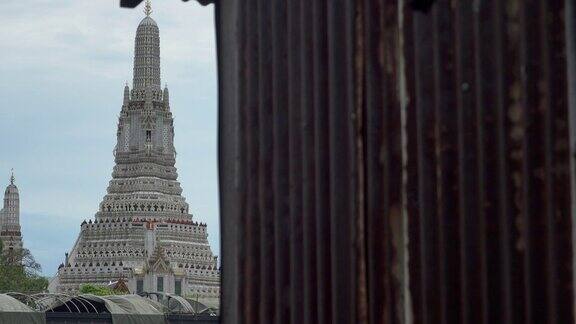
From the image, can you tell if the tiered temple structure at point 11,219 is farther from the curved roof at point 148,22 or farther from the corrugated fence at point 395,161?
the corrugated fence at point 395,161

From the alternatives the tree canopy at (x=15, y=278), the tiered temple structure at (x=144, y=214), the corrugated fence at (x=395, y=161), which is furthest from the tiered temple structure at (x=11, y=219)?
the corrugated fence at (x=395, y=161)

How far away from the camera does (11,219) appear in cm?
11169

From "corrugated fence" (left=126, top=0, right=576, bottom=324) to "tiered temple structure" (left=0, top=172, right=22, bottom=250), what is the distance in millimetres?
100950

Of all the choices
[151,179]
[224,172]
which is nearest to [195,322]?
[224,172]

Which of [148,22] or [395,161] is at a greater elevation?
[148,22]

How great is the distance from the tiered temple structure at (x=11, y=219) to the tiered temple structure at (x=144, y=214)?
20.6ft

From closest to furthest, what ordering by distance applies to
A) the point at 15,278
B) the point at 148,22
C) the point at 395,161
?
the point at 395,161
the point at 15,278
the point at 148,22

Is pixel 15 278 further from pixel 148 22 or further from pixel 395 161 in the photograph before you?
pixel 395 161

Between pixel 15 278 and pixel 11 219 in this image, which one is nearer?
pixel 15 278

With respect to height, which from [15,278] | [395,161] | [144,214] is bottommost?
[395,161]

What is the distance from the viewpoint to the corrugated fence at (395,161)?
655cm

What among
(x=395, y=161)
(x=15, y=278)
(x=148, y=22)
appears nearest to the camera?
(x=395, y=161)

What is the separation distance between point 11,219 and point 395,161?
352ft

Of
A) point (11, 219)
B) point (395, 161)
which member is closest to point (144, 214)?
point (11, 219)
